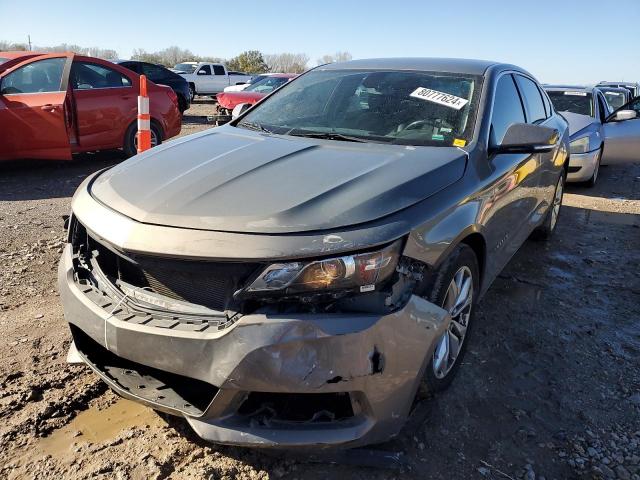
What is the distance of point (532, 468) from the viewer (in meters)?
2.21

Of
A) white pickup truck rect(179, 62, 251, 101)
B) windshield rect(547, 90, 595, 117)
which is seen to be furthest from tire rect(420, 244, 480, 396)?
white pickup truck rect(179, 62, 251, 101)

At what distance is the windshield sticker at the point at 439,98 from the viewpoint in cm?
312

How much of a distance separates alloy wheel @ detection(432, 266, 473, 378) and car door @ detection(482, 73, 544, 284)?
33 cm

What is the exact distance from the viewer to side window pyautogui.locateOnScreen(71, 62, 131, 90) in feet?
23.1

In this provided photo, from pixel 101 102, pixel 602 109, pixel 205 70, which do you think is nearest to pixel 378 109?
pixel 101 102

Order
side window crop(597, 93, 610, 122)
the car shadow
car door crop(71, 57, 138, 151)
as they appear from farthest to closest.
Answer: side window crop(597, 93, 610, 122), car door crop(71, 57, 138, 151), the car shadow

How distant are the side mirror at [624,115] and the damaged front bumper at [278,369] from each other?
7271mm

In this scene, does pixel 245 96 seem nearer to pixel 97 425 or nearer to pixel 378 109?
pixel 378 109

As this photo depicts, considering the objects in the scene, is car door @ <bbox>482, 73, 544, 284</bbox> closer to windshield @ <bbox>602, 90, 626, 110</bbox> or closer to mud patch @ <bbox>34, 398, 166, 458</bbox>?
mud patch @ <bbox>34, 398, 166, 458</bbox>

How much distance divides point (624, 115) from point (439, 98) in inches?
240

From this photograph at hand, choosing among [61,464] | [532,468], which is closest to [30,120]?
[61,464]

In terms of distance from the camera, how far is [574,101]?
869cm

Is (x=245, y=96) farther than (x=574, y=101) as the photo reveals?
Yes

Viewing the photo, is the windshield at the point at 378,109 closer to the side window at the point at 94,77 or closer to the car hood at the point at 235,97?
the side window at the point at 94,77
